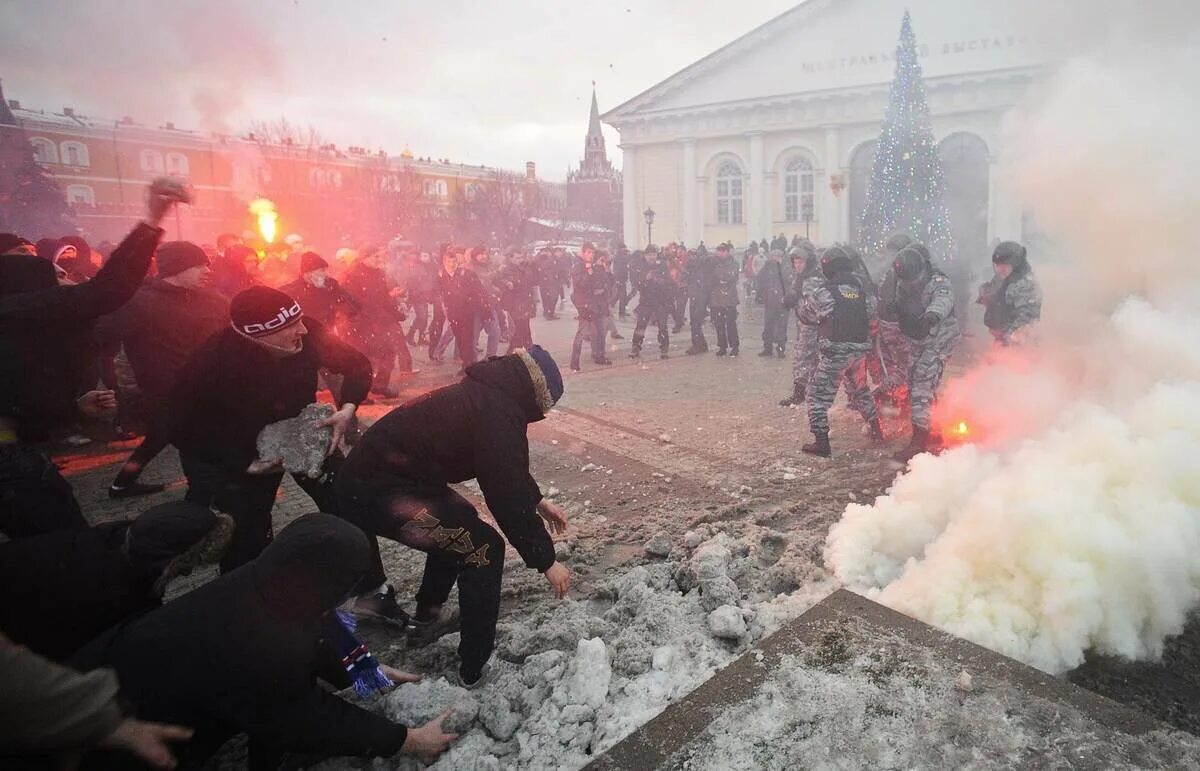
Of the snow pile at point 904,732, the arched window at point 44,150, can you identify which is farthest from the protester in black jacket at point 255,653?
the arched window at point 44,150

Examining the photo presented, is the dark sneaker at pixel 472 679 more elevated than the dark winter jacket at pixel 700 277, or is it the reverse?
the dark winter jacket at pixel 700 277

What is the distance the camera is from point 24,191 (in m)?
22.0

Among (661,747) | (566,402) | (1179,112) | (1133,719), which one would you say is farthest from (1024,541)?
(566,402)

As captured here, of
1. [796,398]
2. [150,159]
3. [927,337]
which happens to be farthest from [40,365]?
[150,159]

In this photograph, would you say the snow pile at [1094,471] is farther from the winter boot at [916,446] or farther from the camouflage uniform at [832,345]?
the camouflage uniform at [832,345]

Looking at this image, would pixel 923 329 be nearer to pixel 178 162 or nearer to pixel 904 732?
pixel 904 732

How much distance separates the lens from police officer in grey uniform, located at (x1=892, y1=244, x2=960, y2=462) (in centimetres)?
635

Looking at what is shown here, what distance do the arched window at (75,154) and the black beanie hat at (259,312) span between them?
25347 millimetres

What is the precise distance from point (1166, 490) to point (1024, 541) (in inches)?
36.7

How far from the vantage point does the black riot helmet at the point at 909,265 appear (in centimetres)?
652

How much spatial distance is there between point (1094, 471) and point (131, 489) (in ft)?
21.9

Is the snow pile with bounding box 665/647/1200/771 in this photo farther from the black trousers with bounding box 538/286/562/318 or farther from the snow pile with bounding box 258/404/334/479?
the black trousers with bounding box 538/286/562/318

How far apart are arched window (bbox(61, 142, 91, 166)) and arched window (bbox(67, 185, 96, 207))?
1.26 metres

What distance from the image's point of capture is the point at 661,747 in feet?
8.30
